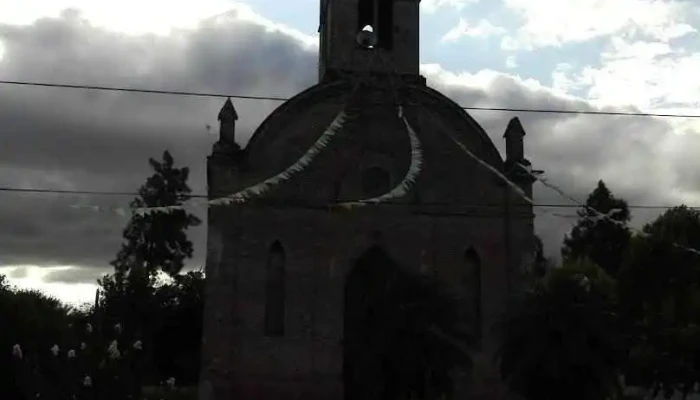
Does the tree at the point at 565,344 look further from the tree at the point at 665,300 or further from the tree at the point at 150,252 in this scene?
the tree at the point at 150,252

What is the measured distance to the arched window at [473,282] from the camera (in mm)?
28766

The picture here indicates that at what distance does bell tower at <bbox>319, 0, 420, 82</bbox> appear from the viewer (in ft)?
103

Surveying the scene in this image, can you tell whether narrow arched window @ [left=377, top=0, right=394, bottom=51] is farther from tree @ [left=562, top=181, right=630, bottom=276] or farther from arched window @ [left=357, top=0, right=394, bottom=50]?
tree @ [left=562, top=181, right=630, bottom=276]

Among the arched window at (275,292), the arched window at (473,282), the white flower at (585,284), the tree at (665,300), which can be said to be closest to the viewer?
the white flower at (585,284)

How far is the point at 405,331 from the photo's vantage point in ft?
76.1

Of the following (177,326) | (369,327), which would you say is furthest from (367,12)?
(177,326)

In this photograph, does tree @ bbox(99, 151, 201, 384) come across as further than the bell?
Yes

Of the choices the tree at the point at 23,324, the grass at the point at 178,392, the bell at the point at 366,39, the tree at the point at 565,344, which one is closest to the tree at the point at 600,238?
the grass at the point at 178,392

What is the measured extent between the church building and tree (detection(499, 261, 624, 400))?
2.24 metres

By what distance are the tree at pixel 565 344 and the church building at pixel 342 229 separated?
224cm

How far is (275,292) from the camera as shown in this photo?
2811 centimetres

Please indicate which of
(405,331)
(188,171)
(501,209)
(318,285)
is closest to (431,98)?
(501,209)

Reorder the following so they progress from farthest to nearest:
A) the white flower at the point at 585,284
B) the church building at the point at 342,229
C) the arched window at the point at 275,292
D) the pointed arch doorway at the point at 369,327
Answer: the arched window at the point at 275,292 → the church building at the point at 342,229 → the white flower at the point at 585,284 → the pointed arch doorway at the point at 369,327

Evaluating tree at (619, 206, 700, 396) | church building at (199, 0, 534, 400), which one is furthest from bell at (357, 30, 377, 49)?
tree at (619, 206, 700, 396)
